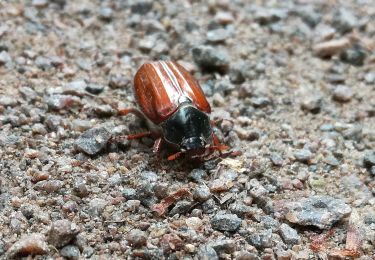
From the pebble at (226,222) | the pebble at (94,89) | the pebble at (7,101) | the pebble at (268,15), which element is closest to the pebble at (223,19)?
the pebble at (268,15)

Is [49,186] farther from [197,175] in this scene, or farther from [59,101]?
[197,175]

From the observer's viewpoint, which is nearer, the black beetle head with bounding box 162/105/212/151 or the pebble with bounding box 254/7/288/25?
the black beetle head with bounding box 162/105/212/151

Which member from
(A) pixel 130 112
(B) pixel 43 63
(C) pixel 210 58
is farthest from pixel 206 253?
(B) pixel 43 63

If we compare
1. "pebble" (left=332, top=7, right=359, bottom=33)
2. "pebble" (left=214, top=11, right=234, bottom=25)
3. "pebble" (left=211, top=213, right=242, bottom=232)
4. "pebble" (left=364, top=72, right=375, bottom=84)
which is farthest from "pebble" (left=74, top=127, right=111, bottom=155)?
"pebble" (left=332, top=7, right=359, bottom=33)

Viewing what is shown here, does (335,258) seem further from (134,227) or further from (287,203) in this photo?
(134,227)

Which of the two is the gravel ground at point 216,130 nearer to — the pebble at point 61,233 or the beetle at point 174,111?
the pebble at point 61,233

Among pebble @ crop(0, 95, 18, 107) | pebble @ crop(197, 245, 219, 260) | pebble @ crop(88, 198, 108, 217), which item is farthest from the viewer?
pebble @ crop(0, 95, 18, 107)

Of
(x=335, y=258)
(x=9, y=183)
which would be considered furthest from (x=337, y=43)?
(x=9, y=183)

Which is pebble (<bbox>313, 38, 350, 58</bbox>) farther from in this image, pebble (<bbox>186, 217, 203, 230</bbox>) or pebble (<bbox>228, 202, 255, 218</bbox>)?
pebble (<bbox>186, 217, 203, 230</bbox>)
